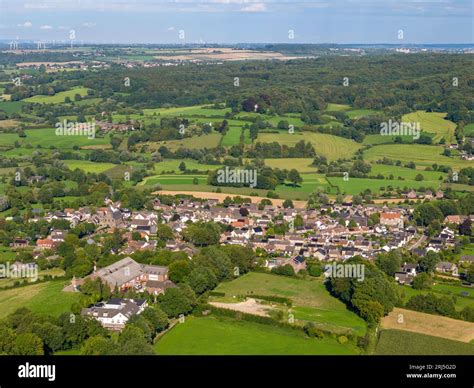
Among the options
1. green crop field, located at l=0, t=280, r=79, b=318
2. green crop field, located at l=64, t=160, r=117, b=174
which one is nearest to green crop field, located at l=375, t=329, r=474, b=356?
green crop field, located at l=0, t=280, r=79, b=318

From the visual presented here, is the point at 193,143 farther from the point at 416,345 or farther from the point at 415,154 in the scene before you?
the point at 416,345

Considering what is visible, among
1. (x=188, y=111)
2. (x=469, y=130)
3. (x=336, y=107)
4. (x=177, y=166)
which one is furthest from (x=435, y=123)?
(x=177, y=166)

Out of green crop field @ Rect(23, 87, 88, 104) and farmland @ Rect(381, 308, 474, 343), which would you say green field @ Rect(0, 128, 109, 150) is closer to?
green crop field @ Rect(23, 87, 88, 104)

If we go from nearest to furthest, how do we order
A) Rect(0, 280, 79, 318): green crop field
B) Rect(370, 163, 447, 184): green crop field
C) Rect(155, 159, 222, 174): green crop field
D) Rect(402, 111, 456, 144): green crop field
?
Rect(0, 280, 79, 318): green crop field → Rect(370, 163, 447, 184): green crop field → Rect(155, 159, 222, 174): green crop field → Rect(402, 111, 456, 144): green crop field

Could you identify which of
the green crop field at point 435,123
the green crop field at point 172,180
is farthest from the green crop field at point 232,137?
the green crop field at point 435,123

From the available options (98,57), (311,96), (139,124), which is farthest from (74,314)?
(98,57)

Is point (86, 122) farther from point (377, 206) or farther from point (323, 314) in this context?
point (323, 314)

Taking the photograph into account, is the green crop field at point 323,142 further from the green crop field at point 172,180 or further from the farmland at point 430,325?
the farmland at point 430,325

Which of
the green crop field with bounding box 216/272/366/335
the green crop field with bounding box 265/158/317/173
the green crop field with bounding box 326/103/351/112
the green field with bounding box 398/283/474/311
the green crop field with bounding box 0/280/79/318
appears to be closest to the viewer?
the green crop field with bounding box 216/272/366/335
